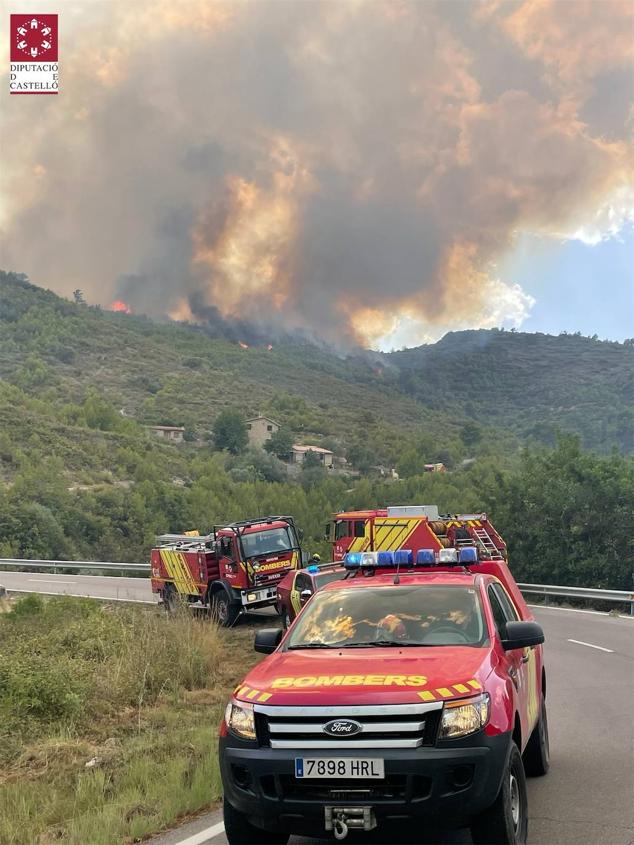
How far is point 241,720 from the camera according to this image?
469 centimetres

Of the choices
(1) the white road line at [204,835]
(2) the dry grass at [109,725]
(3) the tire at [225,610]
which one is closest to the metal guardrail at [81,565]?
(3) the tire at [225,610]

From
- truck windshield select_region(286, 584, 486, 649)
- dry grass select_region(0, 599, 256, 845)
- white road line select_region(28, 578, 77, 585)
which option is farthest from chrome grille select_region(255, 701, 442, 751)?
white road line select_region(28, 578, 77, 585)

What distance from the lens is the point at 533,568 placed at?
35.5 m

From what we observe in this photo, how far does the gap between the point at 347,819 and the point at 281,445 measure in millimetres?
103034

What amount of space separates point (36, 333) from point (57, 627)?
5453 inches

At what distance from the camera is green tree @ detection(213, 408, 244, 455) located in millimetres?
103562

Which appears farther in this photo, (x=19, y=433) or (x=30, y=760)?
(x=19, y=433)

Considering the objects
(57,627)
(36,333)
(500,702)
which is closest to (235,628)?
(57,627)

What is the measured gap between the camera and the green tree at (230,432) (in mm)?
103562

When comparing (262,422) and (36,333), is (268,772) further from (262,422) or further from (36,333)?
(36,333)

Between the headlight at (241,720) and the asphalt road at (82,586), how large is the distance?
874 inches

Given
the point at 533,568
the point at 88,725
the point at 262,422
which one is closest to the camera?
the point at 88,725

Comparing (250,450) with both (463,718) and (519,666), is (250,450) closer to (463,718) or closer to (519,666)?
(519,666)

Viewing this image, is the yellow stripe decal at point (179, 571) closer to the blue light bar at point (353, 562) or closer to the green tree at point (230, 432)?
the blue light bar at point (353, 562)
